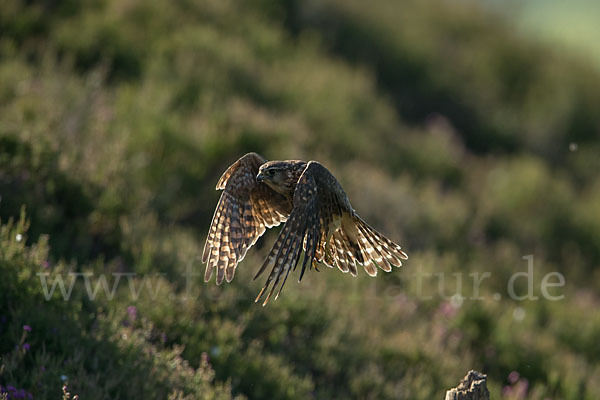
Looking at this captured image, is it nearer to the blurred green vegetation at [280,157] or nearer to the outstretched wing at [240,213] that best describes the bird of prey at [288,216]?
the outstretched wing at [240,213]

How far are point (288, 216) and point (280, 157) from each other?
3.93 metres

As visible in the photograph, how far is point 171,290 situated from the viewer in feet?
20.8

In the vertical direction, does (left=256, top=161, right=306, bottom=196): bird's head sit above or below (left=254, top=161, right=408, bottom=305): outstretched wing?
above

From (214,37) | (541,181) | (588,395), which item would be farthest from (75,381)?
(541,181)

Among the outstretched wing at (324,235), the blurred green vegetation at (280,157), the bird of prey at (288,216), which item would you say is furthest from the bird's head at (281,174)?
the blurred green vegetation at (280,157)

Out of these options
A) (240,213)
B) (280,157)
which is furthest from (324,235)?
(280,157)

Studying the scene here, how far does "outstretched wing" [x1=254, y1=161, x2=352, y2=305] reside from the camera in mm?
4195

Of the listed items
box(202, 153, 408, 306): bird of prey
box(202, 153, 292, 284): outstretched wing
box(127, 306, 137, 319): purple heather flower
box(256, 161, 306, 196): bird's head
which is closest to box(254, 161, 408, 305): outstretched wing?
box(202, 153, 408, 306): bird of prey

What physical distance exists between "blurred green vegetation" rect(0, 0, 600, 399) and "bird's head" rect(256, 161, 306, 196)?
1.37 meters

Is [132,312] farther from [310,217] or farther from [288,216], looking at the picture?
[310,217]

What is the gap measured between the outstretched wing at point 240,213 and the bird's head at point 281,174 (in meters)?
0.35

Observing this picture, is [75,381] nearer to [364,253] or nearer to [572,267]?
A: [364,253]

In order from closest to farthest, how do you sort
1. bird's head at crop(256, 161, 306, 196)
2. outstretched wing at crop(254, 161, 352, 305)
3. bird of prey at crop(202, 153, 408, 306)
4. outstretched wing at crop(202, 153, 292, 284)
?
1. outstretched wing at crop(254, 161, 352, 305)
2. bird of prey at crop(202, 153, 408, 306)
3. bird's head at crop(256, 161, 306, 196)
4. outstretched wing at crop(202, 153, 292, 284)

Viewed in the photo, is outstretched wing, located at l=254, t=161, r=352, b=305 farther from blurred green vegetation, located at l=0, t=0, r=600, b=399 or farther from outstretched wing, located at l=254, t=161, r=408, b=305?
blurred green vegetation, located at l=0, t=0, r=600, b=399
